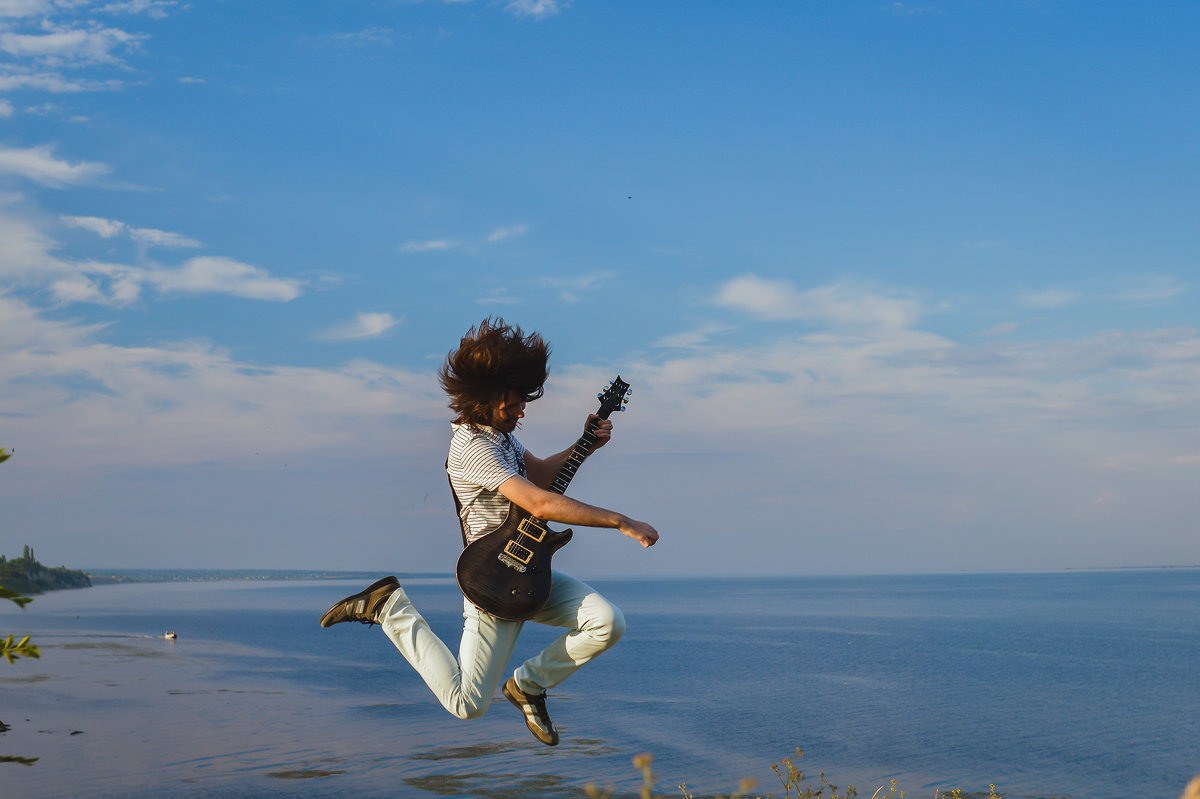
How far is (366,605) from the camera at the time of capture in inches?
230

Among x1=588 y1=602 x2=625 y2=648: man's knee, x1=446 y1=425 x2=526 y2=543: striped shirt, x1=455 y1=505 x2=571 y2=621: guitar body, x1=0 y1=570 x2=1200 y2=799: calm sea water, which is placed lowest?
x1=0 y1=570 x2=1200 y2=799: calm sea water

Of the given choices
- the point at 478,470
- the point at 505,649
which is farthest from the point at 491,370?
the point at 505,649

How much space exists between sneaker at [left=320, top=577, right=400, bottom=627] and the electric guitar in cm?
61

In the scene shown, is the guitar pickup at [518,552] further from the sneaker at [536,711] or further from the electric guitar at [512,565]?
the sneaker at [536,711]

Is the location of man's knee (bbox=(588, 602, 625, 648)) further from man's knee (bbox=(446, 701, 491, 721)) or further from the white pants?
man's knee (bbox=(446, 701, 491, 721))

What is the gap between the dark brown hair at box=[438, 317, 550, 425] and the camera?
17.8 ft

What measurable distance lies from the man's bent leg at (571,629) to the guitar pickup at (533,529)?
493 millimetres

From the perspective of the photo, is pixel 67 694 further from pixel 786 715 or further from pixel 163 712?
pixel 786 715

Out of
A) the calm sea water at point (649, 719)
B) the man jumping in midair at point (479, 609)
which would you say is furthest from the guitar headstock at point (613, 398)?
the calm sea water at point (649, 719)

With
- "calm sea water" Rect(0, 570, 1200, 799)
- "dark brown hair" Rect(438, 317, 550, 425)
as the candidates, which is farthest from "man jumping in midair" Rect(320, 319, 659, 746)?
"calm sea water" Rect(0, 570, 1200, 799)

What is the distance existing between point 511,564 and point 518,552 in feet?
0.26

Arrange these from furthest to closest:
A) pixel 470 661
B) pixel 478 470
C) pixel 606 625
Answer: pixel 470 661
pixel 606 625
pixel 478 470

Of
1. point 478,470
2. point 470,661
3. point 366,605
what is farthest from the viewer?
point 366,605

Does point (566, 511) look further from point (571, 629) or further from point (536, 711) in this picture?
point (536, 711)
